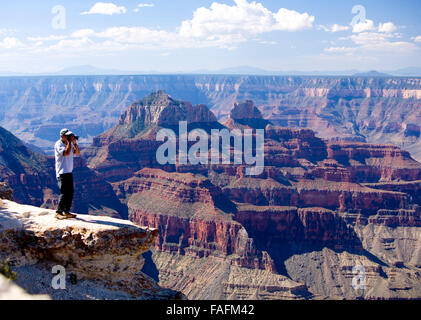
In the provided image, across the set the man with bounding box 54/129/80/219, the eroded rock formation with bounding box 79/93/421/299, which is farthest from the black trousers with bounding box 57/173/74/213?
the eroded rock formation with bounding box 79/93/421/299

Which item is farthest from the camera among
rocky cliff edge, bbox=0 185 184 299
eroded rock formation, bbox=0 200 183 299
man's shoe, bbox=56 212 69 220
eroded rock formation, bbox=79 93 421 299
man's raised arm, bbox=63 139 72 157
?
eroded rock formation, bbox=79 93 421 299

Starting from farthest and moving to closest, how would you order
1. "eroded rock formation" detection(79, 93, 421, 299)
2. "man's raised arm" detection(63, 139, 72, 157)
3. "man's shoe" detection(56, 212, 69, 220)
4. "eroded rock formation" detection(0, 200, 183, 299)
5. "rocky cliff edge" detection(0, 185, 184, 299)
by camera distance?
"eroded rock formation" detection(79, 93, 421, 299) < "man's raised arm" detection(63, 139, 72, 157) < "man's shoe" detection(56, 212, 69, 220) < "eroded rock formation" detection(0, 200, 183, 299) < "rocky cliff edge" detection(0, 185, 184, 299)

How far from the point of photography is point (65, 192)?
57.6 feet

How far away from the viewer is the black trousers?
17331mm

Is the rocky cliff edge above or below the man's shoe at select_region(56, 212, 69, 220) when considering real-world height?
below

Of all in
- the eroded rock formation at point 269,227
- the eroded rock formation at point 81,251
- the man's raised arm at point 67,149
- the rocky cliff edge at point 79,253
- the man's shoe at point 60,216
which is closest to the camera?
the rocky cliff edge at point 79,253

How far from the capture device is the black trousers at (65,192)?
17.3m

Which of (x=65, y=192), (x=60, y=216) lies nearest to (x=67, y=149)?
(x=65, y=192)

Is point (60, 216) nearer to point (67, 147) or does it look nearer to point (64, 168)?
point (64, 168)

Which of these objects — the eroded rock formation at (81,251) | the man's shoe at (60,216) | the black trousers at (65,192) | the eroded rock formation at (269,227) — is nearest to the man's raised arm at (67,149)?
the black trousers at (65,192)

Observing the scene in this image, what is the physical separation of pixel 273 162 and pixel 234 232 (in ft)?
156

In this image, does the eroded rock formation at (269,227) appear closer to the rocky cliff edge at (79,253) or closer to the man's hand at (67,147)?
the rocky cliff edge at (79,253)

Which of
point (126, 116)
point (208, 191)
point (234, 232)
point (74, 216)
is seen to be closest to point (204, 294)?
point (234, 232)

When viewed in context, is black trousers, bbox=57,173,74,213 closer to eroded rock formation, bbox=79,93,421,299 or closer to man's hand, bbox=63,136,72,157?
man's hand, bbox=63,136,72,157
